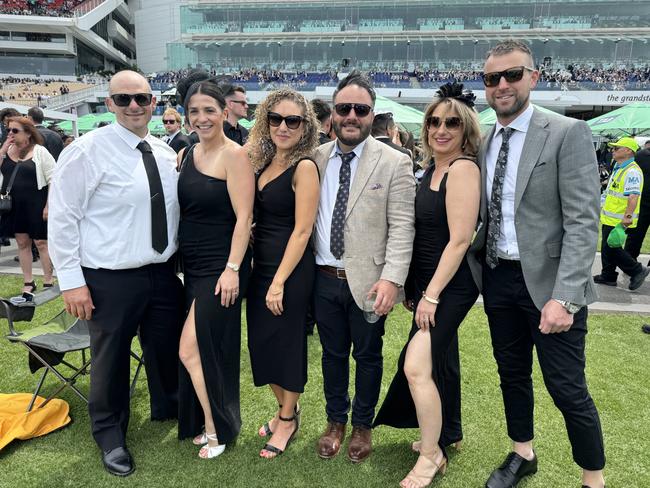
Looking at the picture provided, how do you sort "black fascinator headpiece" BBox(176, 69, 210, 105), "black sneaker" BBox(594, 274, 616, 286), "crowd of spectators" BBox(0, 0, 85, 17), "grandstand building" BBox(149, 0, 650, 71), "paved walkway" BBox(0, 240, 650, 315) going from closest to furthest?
"black fascinator headpiece" BBox(176, 69, 210, 105) < "paved walkway" BBox(0, 240, 650, 315) < "black sneaker" BBox(594, 274, 616, 286) < "grandstand building" BBox(149, 0, 650, 71) < "crowd of spectators" BBox(0, 0, 85, 17)

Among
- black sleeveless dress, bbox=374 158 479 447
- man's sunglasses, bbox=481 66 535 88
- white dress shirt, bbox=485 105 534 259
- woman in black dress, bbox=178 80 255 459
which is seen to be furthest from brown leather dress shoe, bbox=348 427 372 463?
man's sunglasses, bbox=481 66 535 88

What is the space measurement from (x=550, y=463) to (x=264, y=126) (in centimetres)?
274

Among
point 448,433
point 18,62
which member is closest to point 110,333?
point 448,433

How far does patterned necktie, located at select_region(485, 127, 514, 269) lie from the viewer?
2.31 metres

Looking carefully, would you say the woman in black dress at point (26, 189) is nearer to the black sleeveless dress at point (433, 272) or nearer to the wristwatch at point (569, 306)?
the black sleeveless dress at point (433, 272)

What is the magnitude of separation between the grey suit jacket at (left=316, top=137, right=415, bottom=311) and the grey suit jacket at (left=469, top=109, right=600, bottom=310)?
58 centimetres

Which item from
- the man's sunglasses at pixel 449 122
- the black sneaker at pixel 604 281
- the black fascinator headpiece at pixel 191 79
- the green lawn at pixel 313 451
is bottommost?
the green lawn at pixel 313 451

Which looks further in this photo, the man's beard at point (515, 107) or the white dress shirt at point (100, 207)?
the white dress shirt at point (100, 207)

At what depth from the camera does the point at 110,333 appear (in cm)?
275

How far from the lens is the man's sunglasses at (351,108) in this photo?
2537 mm

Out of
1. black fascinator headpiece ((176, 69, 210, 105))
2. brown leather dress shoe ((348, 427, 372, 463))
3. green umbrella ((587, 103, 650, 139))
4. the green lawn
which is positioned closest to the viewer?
the green lawn

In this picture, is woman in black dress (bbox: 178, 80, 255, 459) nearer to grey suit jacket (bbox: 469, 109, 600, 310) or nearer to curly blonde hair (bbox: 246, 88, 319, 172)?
curly blonde hair (bbox: 246, 88, 319, 172)

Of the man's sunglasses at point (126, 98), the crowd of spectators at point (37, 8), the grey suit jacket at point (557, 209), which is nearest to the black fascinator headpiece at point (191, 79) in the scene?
the man's sunglasses at point (126, 98)

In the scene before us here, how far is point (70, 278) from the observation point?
259cm
